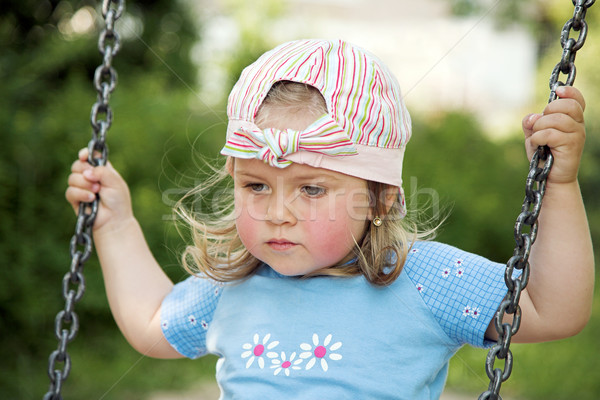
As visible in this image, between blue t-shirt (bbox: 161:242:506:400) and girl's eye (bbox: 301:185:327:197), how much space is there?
263 millimetres

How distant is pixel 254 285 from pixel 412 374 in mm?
499

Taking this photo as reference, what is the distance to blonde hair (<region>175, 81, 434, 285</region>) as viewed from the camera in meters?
1.81

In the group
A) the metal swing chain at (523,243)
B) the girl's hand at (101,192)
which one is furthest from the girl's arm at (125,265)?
the metal swing chain at (523,243)

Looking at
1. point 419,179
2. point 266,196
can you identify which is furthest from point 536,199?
point 419,179

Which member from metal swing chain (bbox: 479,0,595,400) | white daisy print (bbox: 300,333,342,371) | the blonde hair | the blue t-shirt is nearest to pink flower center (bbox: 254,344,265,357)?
the blue t-shirt

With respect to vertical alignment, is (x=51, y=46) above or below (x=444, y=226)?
above

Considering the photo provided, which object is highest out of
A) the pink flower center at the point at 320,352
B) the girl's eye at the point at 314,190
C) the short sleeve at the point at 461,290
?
the girl's eye at the point at 314,190

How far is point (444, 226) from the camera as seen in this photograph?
6.29 meters

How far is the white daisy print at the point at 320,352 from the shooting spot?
1809mm

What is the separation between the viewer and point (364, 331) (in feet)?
5.99

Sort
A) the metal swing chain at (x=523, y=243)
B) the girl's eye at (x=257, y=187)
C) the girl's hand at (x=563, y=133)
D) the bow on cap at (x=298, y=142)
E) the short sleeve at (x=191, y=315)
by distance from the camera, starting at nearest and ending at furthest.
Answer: the metal swing chain at (x=523, y=243) < the girl's hand at (x=563, y=133) < the bow on cap at (x=298, y=142) < the girl's eye at (x=257, y=187) < the short sleeve at (x=191, y=315)

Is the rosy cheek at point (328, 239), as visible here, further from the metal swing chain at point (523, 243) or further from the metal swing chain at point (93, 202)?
the metal swing chain at point (93, 202)

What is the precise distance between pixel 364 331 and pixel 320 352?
12cm

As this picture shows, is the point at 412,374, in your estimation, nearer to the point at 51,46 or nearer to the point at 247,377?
the point at 247,377
